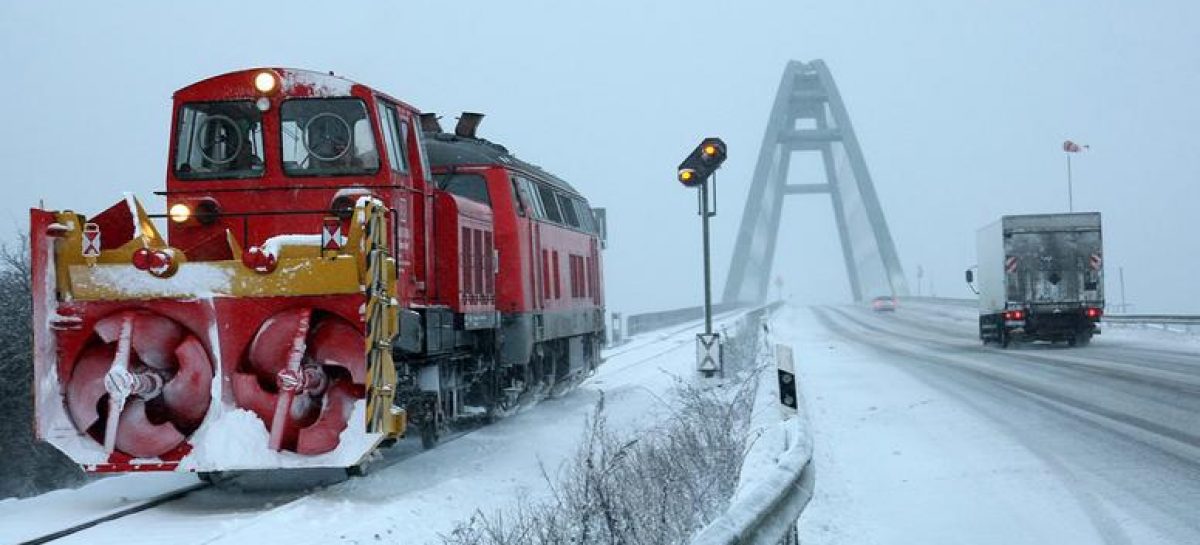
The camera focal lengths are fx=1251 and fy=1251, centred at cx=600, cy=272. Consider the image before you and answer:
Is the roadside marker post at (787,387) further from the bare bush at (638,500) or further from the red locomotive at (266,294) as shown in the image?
the red locomotive at (266,294)

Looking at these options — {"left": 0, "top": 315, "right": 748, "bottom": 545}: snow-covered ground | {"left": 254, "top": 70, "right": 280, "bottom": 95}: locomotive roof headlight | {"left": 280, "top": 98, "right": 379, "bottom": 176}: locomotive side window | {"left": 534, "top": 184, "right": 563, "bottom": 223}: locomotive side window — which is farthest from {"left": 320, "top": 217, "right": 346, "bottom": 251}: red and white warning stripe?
{"left": 534, "top": 184, "right": 563, "bottom": 223}: locomotive side window

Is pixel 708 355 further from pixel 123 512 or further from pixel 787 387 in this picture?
pixel 123 512

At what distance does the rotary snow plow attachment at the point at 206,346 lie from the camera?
31.3 feet

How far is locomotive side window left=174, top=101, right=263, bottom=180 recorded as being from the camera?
11203 millimetres

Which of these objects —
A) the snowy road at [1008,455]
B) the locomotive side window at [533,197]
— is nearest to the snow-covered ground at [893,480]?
the snowy road at [1008,455]

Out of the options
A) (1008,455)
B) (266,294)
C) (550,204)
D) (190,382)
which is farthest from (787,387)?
(550,204)

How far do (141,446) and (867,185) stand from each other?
329 feet

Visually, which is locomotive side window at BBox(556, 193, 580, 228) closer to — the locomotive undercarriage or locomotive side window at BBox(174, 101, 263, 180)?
the locomotive undercarriage

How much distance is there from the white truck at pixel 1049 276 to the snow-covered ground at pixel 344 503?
747 inches

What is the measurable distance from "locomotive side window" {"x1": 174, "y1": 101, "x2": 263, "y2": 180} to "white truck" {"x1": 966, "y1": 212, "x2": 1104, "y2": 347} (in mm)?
23874

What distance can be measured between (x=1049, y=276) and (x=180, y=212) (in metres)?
24.8

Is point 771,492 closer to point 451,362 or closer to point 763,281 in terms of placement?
point 451,362

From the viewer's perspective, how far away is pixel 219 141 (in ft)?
37.2

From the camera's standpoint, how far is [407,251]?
11727 millimetres
